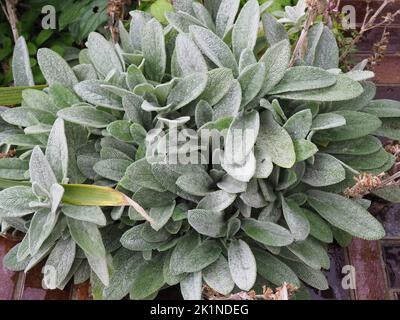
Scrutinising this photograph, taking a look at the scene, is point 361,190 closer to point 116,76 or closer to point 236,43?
point 236,43

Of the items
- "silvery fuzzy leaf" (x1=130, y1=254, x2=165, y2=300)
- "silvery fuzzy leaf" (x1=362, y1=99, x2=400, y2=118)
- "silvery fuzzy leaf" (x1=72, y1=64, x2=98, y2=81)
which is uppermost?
"silvery fuzzy leaf" (x1=72, y1=64, x2=98, y2=81)

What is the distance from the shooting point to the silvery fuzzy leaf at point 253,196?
1.16 metres

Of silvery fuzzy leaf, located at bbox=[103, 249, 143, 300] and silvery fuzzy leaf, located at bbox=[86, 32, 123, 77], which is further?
silvery fuzzy leaf, located at bbox=[86, 32, 123, 77]

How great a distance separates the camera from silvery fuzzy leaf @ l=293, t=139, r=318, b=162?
3.69 ft

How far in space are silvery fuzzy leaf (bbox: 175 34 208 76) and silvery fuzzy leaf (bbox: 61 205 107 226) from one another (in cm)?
41

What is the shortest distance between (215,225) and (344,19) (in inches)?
32.2

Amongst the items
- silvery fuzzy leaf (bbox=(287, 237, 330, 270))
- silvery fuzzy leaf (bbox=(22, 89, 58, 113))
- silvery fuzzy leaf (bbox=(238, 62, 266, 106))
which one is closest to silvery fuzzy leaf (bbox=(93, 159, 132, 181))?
→ silvery fuzzy leaf (bbox=(22, 89, 58, 113))

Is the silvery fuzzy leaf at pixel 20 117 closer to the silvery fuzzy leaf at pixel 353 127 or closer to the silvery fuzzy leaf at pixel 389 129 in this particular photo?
the silvery fuzzy leaf at pixel 353 127

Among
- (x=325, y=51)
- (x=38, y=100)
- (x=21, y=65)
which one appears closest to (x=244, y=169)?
(x=325, y=51)

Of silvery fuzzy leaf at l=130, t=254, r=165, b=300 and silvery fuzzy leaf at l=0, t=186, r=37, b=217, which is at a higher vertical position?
silvery fuzzy leaf at l=0, t=186, r=37, b=217

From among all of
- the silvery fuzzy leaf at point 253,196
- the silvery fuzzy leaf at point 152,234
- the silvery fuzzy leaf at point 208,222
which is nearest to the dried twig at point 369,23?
the silvery fuzzy leaf at point 253,196

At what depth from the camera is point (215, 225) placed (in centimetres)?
118

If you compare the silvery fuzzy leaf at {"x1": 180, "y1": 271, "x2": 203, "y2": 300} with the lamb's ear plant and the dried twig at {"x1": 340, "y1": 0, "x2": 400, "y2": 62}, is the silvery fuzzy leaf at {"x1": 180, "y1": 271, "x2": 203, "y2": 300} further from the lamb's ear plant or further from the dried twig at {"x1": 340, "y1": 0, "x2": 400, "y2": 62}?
the dried twig at {"x1": 340, "y1": 0, "x2": 400, "y2": 62}

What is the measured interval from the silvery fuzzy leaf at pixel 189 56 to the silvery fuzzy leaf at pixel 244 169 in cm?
Answer: 26
